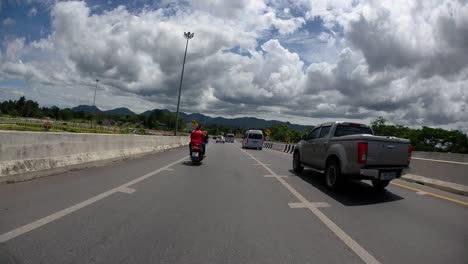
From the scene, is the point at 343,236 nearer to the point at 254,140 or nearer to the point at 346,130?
the point at 346,130

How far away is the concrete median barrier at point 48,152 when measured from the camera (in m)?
7.80

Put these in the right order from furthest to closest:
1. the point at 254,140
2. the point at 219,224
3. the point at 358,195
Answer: the point at 254,140, the point at 358,195, the point at 219,224

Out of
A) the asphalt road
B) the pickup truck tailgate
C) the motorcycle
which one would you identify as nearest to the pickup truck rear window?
the pickup truck tailgate

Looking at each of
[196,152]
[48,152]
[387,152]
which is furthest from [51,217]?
[196,152]

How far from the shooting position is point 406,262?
3885mm

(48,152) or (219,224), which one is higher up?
(48,152)

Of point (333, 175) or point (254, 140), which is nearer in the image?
point (333, 175)

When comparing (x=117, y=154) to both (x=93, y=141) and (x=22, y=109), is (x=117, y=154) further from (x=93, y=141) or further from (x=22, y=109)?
(x=22, y=109)

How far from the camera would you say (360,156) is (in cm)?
780

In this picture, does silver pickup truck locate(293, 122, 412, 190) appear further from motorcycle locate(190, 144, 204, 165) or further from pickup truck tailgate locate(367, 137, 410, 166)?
motorcycle locate(190, 144, 204, 165)

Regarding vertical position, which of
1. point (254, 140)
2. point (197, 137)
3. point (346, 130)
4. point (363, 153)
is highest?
point (346, 130)

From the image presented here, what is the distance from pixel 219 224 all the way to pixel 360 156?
4229mm

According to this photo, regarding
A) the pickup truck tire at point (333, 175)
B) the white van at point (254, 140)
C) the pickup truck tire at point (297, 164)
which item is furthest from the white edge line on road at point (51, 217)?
the white van at point (254, 140)

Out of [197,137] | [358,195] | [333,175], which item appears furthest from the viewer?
[197,137]
